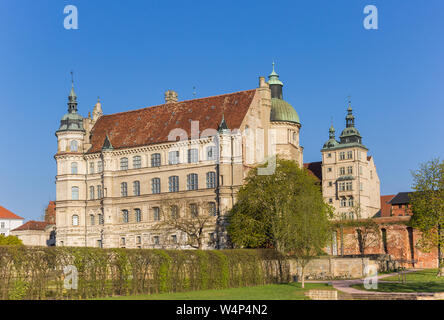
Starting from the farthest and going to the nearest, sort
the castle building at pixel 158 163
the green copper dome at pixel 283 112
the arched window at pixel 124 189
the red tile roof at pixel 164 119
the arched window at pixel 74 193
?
1. the green copper dome at pixel 283 112
2. the arched window at pixel 74 193
3. the arched window at pixel 124 189
4. the red tile roof at pixel 164 119
5. the castle building at pixel 158 163

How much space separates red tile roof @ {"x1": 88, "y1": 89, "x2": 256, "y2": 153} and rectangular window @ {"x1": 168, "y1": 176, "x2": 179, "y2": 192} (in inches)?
187

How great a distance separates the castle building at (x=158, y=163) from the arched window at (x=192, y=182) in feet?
0.38

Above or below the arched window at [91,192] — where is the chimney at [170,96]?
above

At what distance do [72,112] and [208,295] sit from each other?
54.5 meters

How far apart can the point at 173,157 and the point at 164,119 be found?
6.88m

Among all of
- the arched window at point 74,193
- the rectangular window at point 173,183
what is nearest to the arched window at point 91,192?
the arched window at point 74,193

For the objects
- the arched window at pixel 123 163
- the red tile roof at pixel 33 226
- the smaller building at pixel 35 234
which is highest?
the arched window at pixel 123 163

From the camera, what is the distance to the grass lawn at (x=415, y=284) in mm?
42850

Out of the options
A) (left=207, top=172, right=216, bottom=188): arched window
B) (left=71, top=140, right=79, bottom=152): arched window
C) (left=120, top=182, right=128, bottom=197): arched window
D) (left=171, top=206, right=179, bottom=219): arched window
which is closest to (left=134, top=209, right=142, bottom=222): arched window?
(left=120, top=182, right=128, bottom=197): arched window

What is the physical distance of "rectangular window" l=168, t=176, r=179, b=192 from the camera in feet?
257

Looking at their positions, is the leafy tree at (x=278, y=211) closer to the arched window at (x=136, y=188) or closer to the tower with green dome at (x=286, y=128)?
the arched window at (x=136, y=188)
